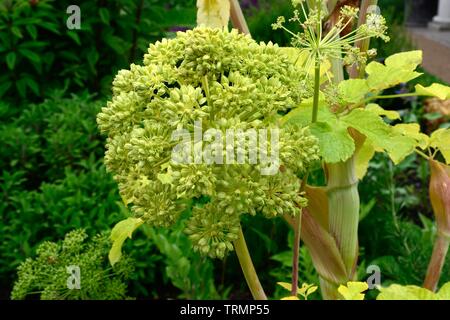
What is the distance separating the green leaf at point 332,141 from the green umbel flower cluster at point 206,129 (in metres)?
0.04

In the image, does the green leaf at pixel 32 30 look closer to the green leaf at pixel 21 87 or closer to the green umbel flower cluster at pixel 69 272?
the green leaf at pixel 21 87

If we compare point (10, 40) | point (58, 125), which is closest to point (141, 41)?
point (10, 40)

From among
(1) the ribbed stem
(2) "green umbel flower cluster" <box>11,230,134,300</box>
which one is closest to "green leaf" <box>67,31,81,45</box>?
(2) "green umbel flower cluster" <box>11,230,134,300</box>

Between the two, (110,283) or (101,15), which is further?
(101,15)

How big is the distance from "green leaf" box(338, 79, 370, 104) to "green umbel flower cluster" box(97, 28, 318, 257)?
4.8 inches

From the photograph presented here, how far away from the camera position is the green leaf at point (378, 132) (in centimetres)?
88

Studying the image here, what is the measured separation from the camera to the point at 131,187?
82cm

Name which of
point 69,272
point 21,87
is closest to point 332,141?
point 69,272

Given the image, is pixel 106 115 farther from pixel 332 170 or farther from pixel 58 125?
pixel 58 125

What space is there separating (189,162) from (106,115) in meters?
0.14

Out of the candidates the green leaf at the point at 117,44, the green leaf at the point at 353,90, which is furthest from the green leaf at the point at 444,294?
the green leaf at the point at 117,44

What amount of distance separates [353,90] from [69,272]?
2.75 feet

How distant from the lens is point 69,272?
152 cm

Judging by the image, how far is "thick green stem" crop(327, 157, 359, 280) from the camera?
3.40 ft
